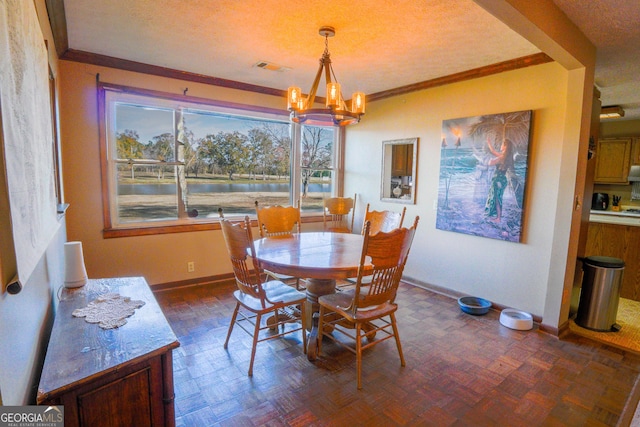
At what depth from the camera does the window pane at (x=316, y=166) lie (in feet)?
15.7

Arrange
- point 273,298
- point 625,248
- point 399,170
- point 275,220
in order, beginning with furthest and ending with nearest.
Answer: point 399,170, point 625,248, point 275,220, point 273,298

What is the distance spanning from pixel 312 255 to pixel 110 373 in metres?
1.48

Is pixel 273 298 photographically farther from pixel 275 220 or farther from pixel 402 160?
pixel 402 160

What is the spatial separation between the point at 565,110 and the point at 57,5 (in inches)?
152

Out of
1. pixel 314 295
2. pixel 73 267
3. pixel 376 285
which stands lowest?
pixel 314 295

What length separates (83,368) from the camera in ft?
3.72

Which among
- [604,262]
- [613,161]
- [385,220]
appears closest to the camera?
[604,262]

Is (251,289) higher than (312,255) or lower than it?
lower

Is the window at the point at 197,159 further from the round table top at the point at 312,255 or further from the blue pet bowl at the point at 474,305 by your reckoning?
the blue pet bowl at the point at 474,305

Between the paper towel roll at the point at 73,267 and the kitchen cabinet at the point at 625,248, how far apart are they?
16.5 feet

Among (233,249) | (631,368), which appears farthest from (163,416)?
(631,368)

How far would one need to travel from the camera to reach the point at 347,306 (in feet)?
7.30

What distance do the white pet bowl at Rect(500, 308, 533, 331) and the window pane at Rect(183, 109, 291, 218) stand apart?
296cm

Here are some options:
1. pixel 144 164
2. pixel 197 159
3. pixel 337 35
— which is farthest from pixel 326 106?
pixel 144 164
